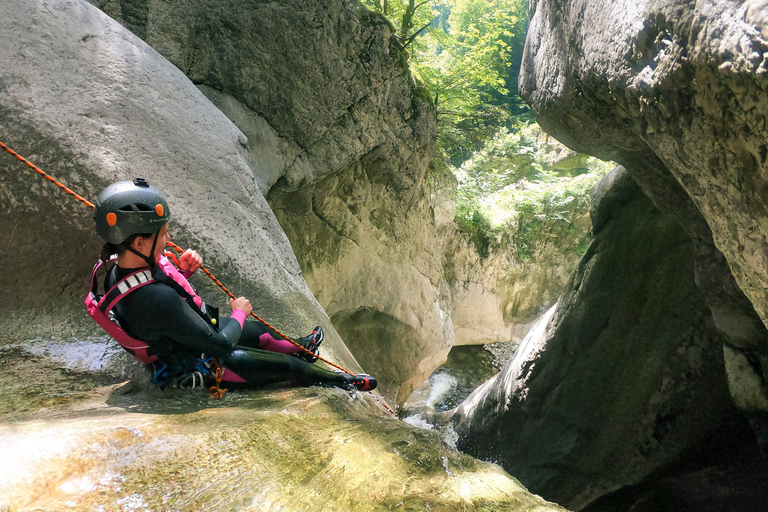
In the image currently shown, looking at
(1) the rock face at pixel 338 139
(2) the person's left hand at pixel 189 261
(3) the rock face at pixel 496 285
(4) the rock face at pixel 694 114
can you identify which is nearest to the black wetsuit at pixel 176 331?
(2) the person's left hand at pixel 189 261

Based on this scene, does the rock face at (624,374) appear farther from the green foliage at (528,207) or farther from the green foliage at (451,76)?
the green foliage at (528,207)

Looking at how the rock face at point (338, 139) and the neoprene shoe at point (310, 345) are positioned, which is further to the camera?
the rock face at point (338, 139)

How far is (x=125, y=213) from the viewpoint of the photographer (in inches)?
75.2

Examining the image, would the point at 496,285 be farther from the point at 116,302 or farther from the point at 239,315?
the point at 116,302

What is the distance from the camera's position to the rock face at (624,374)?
12.6ft

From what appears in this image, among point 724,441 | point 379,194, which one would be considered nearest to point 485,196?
point 379,194

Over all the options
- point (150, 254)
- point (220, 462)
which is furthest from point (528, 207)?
point (220, 462)

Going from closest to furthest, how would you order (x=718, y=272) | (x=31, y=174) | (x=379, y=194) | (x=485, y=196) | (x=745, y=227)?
(x=745, y=227) → (x=31, y=174) → (x=718, y=272) → (x=379, y=194) → (x=485, y=196)

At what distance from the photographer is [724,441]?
12.2 ft

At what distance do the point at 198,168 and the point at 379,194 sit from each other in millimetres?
4312

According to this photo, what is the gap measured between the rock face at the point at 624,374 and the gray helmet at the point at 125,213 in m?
3.95

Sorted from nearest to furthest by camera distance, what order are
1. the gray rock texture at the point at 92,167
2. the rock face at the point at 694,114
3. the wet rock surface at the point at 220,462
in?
1. the wet rock surface at the point at 220,462
2. the rock face at the point at 694,114
3. the gray rock texture at the point at 92,167

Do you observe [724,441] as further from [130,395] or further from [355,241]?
[355,241]

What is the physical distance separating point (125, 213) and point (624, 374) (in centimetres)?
440
